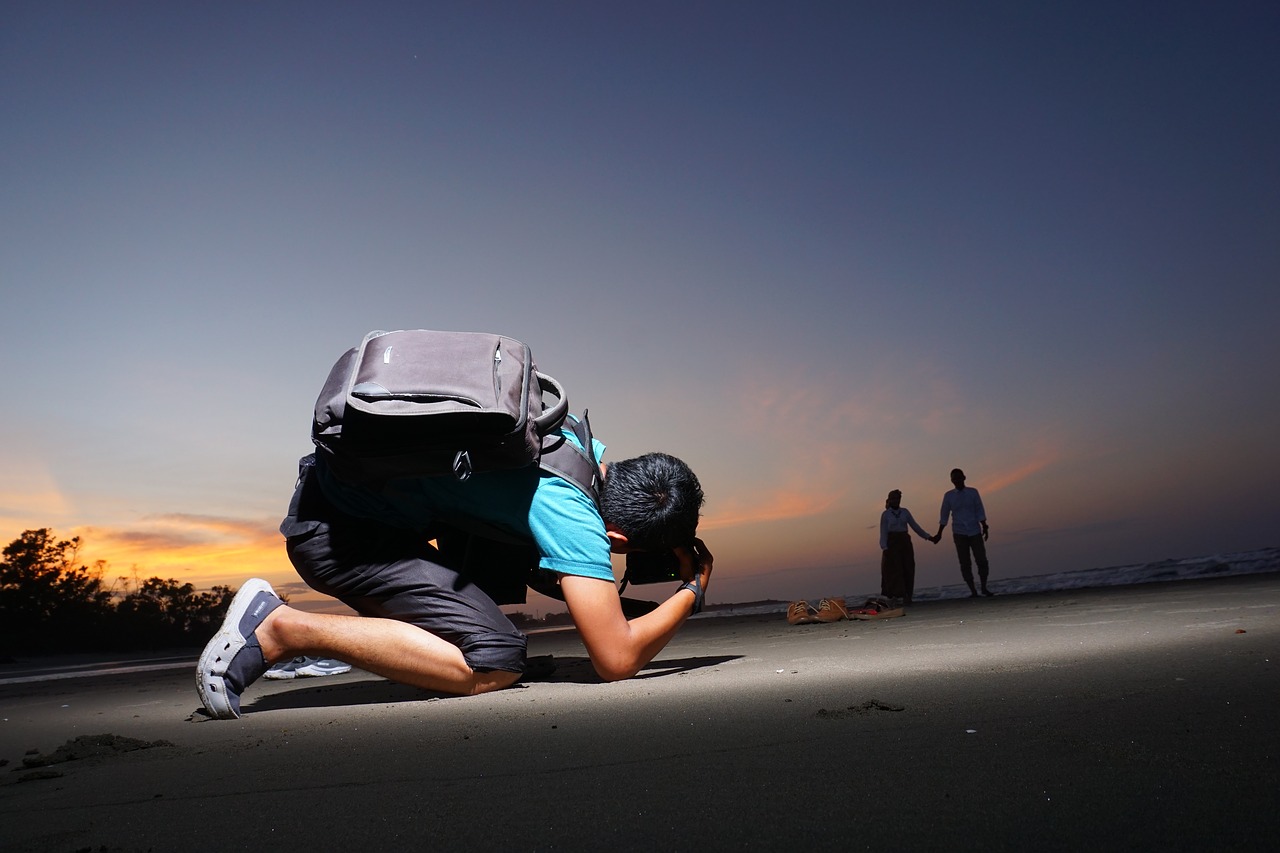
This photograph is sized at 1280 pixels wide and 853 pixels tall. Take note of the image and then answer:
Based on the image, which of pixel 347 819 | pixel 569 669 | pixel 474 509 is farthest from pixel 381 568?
pixel 347 819

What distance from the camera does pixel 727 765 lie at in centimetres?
160

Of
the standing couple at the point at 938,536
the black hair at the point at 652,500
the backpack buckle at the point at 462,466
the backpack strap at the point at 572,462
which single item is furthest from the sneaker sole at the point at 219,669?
the standing couple at the point at 938,536

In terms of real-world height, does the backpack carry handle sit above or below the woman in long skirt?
above

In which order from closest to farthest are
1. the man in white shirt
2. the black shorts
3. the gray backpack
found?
the gray backpack
the black shorts
the man in white shirt

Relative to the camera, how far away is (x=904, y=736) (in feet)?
5.80

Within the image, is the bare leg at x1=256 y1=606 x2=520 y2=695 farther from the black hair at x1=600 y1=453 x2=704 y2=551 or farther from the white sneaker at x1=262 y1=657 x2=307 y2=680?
the white sneaker at x1=262 y1=657 x2=307 y2=680

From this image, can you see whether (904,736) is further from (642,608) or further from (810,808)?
(642,608)

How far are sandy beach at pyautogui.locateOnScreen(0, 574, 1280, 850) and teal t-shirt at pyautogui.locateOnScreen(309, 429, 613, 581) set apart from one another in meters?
0.49

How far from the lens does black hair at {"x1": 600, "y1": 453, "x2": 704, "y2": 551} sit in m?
3.11

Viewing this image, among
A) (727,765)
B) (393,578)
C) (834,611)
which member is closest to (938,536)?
(834,611)

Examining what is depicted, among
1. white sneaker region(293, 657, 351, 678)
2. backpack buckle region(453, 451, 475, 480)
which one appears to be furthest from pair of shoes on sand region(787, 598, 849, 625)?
backpack buckle region(453, 451, 475, 480)

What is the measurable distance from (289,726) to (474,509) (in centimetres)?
91

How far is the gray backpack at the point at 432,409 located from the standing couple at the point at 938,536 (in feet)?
32.3

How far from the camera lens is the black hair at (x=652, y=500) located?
3113 mm
